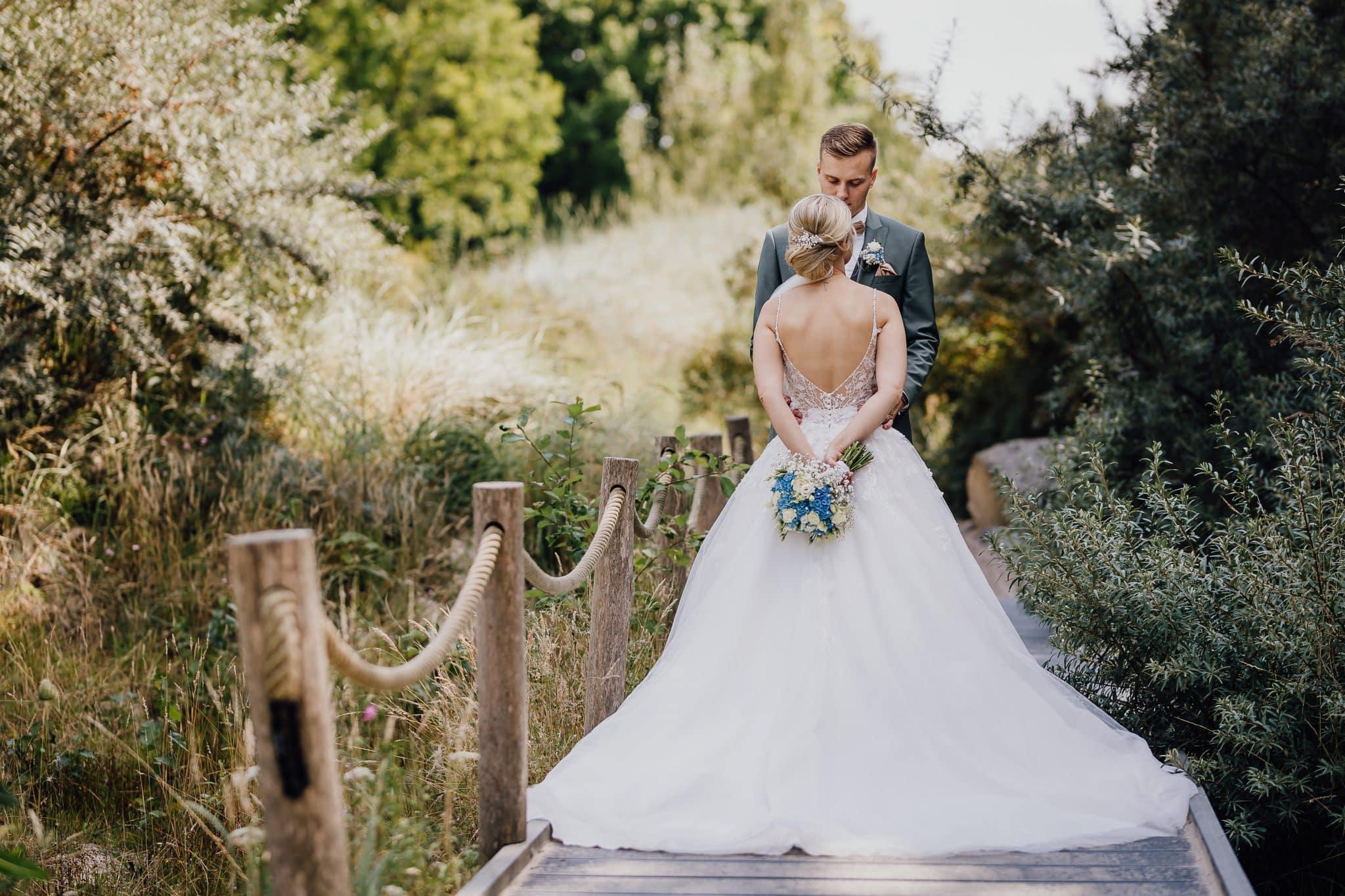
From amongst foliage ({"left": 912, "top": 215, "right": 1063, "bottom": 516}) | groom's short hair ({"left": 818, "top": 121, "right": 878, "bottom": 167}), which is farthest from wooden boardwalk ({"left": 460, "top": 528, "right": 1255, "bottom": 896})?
foliage ({"left": 912, "top": 215, "right": 1063, "bottom": 516})

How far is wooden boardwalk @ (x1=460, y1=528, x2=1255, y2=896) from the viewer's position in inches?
108

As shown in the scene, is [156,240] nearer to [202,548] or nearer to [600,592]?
[202,548]

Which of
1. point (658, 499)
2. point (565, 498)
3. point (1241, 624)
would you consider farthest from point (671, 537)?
point (1241, 624)

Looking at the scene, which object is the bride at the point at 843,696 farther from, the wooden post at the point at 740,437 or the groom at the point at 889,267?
the wooden post at the point at 740,437

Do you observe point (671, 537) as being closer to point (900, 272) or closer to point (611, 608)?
point (611, 608)

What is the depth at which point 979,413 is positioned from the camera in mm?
10258

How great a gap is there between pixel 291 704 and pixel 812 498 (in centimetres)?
205

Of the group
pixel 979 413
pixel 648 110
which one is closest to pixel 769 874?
pixel 979 413

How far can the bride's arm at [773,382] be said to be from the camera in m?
3.85

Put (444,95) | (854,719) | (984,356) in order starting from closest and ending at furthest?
(854,719), (984,356), (444,95)

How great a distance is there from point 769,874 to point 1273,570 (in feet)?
6.65

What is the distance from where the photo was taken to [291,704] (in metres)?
2.00

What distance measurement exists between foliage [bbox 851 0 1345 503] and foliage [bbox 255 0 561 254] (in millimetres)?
13260

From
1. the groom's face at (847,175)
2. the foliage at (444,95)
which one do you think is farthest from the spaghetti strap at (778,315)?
the foliage at (444,95)
